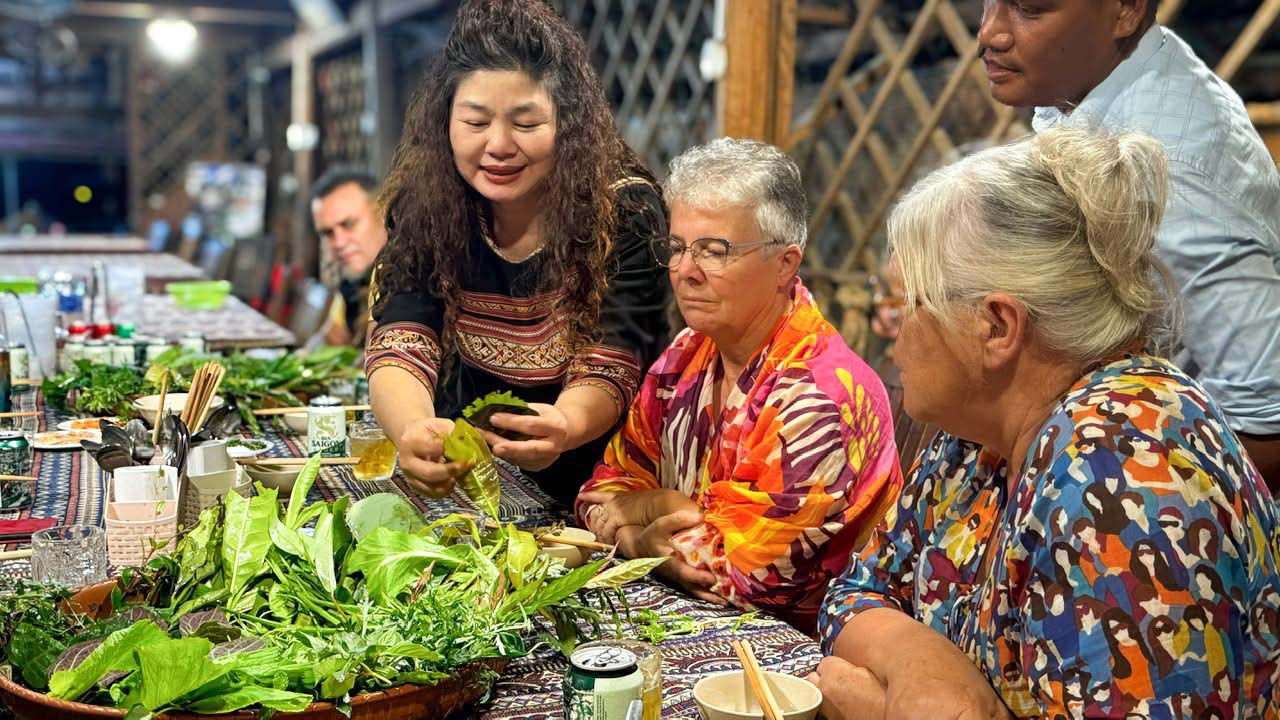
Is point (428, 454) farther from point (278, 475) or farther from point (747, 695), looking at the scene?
point (747, 695)

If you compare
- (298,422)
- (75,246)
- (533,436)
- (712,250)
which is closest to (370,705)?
(533,436)

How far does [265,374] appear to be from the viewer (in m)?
2.92

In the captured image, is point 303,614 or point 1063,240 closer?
point 1063,240

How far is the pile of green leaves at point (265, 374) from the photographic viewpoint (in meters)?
2.73

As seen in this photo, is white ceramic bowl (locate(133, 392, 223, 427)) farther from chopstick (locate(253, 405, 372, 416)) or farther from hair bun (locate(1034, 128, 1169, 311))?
→ hair bun (locate(1034, 128, 1169, 311))

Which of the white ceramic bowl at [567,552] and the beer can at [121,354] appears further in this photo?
the beer can at [121,354]

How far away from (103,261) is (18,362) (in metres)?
2.93

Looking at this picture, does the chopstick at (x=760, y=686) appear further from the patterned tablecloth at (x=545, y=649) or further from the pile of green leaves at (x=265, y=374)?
the pile of green leaves at (x=265, y=374)

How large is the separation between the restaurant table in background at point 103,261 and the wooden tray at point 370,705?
5025 millimetres

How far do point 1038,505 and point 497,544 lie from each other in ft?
2.06

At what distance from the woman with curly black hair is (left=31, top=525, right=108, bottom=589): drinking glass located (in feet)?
1.67

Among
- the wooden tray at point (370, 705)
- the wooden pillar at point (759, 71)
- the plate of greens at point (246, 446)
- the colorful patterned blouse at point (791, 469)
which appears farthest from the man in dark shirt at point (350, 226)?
the wooden tray at point (370, 705)

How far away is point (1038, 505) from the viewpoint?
1067mm

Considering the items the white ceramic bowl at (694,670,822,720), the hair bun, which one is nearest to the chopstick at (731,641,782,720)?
the white ceramic bowl at (694,670,822,720)
